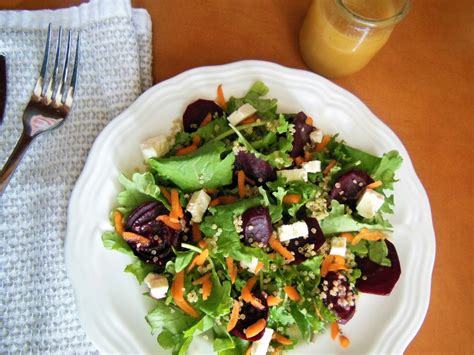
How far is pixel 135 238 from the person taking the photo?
110cm

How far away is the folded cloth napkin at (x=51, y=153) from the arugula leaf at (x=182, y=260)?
0.30 meters

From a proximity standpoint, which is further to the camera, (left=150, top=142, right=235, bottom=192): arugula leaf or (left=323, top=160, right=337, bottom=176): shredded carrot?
(left=323, top=160, right=337, bottom=176): shredded carrot

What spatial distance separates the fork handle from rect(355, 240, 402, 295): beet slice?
0.87 meters

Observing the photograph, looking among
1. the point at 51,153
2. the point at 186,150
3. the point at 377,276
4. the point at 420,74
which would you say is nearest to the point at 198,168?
the point at 186,150

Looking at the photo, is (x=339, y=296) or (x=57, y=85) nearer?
(x=339, y=296)

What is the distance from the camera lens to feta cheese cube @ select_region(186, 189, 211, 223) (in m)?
1.09

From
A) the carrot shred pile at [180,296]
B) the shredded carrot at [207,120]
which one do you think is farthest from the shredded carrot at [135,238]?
the shredded carrot at [207,120]

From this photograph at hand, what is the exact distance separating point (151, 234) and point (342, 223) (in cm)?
45

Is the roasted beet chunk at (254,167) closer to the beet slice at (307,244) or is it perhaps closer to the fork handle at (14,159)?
the beet slice at (307,244)

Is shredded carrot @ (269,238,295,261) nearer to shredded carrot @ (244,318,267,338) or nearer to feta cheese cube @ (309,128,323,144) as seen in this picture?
shredded carrot @ (244,318,267,338)

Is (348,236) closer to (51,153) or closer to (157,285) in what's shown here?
(157,285)

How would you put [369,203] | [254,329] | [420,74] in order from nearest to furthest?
[254,329]
[369,203]
[420,74]

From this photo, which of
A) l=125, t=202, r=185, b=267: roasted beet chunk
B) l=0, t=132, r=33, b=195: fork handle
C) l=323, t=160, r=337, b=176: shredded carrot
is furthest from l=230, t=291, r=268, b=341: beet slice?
l=0, t=132, r=33, b=195: fork handle

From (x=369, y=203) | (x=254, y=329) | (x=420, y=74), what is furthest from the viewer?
(x=420, y=74)
